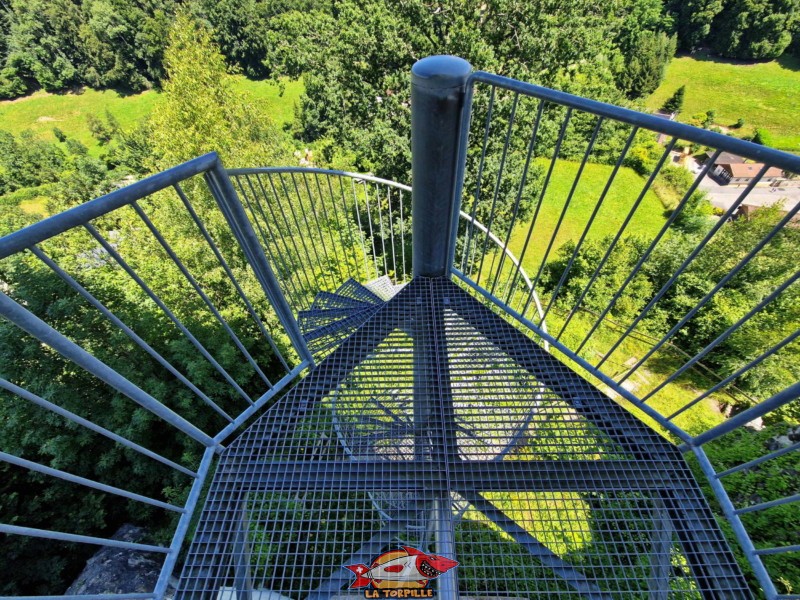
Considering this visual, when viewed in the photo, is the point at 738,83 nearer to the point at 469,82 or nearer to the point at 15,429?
the point at 469,82

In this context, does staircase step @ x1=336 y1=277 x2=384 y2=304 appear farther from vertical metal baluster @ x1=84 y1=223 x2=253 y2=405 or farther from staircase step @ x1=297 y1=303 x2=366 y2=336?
vertical metal baluster @ x1=84 y1=223 x2=253 y2=405

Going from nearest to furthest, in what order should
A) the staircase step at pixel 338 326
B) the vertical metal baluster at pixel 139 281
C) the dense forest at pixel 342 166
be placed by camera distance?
the vertical metal baluster at pixel 139 281 → the staircase step at pixel 338 326 → the dense forest at pixel 342 166

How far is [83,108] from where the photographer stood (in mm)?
39688

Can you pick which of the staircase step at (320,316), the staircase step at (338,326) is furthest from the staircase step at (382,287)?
the staircase step at (338,326)

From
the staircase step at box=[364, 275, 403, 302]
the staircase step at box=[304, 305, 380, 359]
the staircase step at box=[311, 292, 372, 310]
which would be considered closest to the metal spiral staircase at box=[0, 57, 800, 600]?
the staircase step at box=[304, 305, 380, 359]

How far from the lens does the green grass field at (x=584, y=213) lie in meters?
19.0

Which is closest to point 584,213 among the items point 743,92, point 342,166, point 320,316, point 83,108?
point 342,166

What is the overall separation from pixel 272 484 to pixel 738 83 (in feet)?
178

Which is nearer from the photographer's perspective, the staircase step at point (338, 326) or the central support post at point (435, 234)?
the central support post at point (435, 234)

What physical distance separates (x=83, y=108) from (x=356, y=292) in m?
51.4

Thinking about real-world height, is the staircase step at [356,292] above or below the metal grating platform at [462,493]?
above

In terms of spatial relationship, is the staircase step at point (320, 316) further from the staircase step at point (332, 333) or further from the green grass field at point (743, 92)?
the green grass field at point (743, 92)

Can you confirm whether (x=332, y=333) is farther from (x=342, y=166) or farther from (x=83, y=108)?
(x=83, y=108)

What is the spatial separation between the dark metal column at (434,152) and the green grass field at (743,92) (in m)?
42.8
